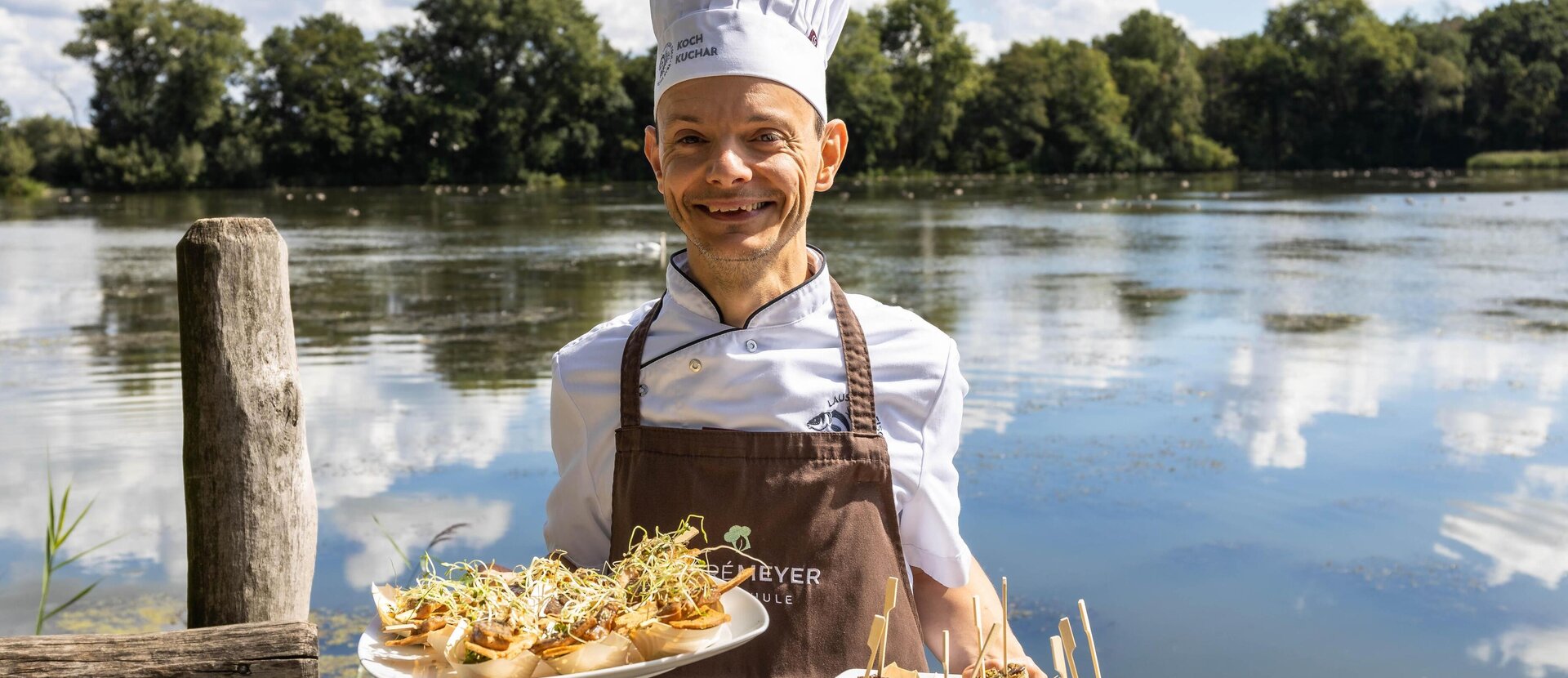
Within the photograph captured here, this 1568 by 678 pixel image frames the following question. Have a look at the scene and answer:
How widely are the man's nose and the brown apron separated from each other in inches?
15.4

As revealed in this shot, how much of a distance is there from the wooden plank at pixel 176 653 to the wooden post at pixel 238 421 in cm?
48

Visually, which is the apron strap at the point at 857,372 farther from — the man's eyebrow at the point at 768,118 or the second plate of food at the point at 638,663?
the second plate of food at the point at 638,663

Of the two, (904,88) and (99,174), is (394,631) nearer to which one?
(99,174)

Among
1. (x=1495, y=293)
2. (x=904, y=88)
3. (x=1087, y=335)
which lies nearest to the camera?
(x=1087, y=335)

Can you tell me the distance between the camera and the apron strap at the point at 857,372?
2.49 meters

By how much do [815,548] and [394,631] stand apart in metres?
0.74

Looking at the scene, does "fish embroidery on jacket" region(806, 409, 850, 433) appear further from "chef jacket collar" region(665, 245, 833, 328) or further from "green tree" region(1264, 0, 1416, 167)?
"green tree" region(1264, 0, 1416, 167)

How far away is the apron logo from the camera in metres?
2.27

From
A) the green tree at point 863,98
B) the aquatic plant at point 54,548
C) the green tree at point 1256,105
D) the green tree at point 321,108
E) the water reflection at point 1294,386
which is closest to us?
the aquatic plant at point 54,548

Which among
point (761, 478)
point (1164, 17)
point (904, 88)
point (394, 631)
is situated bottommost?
point (394, 631)

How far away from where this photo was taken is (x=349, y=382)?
1230 cm

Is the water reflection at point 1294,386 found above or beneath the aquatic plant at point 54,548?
beneath

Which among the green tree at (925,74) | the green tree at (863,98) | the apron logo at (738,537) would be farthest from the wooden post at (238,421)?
the green tree at (925,74)

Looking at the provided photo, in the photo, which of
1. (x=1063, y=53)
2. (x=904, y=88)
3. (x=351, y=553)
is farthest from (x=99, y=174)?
(x=351, y=553)
